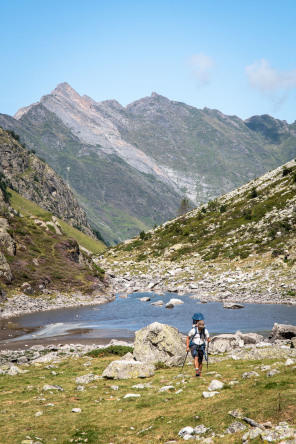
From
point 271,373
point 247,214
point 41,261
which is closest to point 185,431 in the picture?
point 271,373

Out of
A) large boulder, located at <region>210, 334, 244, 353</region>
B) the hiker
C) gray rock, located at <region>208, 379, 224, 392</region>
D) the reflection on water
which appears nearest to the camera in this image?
gray rock, located at <region>208, 379, 224, 392</region>

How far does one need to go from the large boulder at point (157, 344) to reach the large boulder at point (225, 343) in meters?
4.18

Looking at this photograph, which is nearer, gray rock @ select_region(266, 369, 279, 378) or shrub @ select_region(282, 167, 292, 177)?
gray rock @ select_region(266, 369, 279, 378)

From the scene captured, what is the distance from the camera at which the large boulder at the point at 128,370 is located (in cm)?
2239

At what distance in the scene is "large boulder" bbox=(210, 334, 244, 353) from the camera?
30219 millimetres

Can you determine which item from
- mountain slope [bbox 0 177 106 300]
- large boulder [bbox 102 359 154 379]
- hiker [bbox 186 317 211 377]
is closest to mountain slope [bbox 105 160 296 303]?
mountain slope [bbox 0 177 106 300]

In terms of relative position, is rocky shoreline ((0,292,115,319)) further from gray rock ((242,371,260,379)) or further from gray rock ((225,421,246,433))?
gray rock ((225,421,246,433))

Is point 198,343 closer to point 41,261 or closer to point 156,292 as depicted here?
point 41,261

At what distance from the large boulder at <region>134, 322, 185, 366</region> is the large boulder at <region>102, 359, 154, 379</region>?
293 centimetres

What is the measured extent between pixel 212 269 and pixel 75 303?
31761 millimetres

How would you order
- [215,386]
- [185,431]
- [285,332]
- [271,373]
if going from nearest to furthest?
[185,431] → [215,386] → [271,373] → [285,332]

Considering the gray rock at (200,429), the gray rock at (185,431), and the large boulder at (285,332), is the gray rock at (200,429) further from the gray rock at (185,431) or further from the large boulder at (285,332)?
the large boulder at (285,332)

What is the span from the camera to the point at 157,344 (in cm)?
2683

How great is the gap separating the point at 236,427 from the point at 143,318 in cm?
4455
